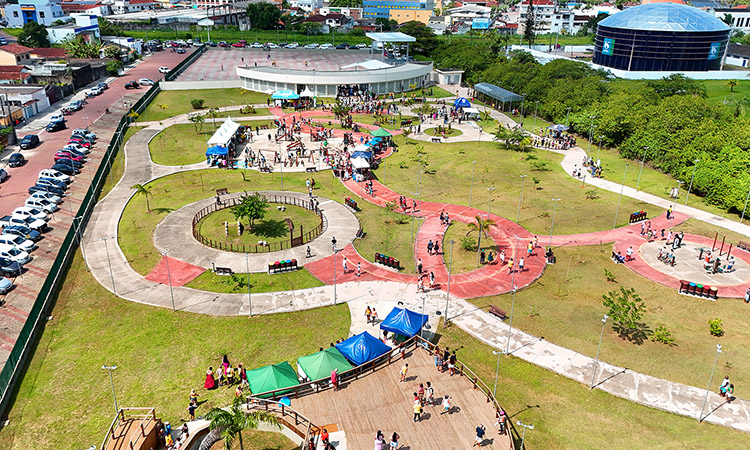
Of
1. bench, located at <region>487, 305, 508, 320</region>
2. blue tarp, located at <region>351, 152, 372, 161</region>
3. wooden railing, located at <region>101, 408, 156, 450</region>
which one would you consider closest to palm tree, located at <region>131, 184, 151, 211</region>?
blue tarp, located at <region>351, 152, 372, 161</region>

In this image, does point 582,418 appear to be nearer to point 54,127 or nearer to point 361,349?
point 361,349

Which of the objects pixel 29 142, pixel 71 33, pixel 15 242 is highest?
pixel 71 33

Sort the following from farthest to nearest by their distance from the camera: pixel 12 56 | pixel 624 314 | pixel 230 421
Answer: pixel 12 56
pixel 624 314
pixel 230 421

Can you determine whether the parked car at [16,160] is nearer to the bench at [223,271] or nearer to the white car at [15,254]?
the white car at [15,254]

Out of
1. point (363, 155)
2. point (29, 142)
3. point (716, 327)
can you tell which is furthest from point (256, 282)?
point (29, 142)

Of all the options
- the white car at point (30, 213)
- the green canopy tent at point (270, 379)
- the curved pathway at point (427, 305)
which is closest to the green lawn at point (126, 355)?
the curved pathway at point (427, 305)

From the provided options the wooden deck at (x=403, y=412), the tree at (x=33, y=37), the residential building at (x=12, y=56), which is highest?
the tree at (x=33, y=37)

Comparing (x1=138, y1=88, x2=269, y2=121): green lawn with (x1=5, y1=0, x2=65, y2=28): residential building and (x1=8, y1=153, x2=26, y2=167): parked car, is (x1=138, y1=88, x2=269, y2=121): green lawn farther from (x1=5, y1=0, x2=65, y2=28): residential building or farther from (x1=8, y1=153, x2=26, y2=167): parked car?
(x1=5, y1=0, x2=65, y2=28): residential building
